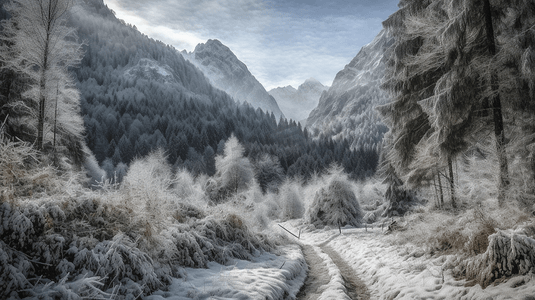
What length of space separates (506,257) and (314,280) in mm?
5279

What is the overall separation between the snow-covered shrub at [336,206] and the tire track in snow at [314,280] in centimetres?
1160

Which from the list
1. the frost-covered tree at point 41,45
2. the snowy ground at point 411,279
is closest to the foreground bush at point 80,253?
the snowy ground at point 411,279

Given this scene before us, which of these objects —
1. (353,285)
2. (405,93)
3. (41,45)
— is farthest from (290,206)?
(41,45)

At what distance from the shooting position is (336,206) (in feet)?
75.5

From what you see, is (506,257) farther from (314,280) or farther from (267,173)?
(267,173)

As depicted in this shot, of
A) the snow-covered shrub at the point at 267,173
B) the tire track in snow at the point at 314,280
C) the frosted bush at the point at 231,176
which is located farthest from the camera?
the snow-covered shrub at the point at 267,173

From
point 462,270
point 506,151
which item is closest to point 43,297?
point 462,270

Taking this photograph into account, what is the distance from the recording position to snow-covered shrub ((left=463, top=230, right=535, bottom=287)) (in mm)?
4027

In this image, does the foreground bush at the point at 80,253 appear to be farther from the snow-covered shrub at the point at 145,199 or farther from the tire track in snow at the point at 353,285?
the tire track in snow at the point at 353,285

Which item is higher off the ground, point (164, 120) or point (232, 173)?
point (164, 120)

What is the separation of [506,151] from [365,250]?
21.2ft

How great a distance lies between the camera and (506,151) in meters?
6.26

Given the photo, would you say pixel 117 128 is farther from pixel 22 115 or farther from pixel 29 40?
pixel 29 40

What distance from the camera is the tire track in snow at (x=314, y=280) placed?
22.3ft
